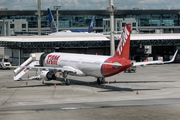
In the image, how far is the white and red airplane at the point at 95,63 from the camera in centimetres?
3902

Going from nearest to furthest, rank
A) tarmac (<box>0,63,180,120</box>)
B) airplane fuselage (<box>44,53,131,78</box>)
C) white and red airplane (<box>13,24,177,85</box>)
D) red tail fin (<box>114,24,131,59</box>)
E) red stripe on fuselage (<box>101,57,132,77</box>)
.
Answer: tarmac (<box>0,63,180,120</box>), red stripe on fuselage (<box>101,57,132,77</box>), red tail fin (<box>114,24,131,59</box>), white and red airplane (<box>13,24,177,85</box>), airplane fuselage (<box>44,53,131,78</box>)

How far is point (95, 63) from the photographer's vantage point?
42000mm

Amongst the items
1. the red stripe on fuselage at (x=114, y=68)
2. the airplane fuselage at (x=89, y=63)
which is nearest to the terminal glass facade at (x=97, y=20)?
the airplane fuselage at (x=89, y=63)

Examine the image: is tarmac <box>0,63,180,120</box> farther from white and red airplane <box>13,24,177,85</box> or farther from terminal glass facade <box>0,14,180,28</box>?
terminal glass facade <box>0,14,180,28</box>

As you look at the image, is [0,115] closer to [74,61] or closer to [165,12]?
[74,61]

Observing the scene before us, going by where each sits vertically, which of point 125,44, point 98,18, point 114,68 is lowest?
point 114,68

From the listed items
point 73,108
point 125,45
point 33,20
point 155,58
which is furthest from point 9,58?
point 33,20

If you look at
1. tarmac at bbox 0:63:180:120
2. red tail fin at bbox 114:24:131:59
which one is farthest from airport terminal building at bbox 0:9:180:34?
red tail fin at bbox 114:24:131:59

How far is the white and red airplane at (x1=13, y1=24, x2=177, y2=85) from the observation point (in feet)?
128

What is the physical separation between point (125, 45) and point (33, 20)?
152517 mm

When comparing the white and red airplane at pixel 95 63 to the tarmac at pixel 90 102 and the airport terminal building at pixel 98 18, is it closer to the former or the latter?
the tarmac at pixel 90 102

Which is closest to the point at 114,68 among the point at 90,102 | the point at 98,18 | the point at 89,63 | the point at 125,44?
the point at 125,44

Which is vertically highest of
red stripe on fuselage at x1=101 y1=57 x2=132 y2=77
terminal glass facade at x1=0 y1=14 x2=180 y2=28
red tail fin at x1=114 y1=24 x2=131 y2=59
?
terminal glass facade at x1=0 y1=14 x2=180 y2=28

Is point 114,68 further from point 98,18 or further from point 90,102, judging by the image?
point 98,18
